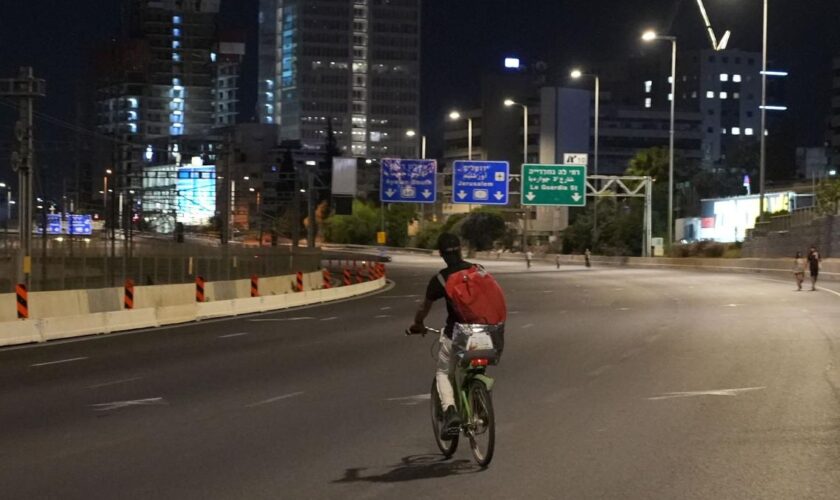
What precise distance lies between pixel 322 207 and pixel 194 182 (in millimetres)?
34286

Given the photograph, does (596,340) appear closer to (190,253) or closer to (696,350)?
(696,350)

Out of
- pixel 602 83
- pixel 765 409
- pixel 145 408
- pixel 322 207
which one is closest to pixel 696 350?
pixel 765 409

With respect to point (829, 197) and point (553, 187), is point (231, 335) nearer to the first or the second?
point (829, 197)

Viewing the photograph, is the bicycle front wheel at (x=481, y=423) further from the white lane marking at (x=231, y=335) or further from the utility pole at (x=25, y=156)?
the utility pole at (x=25, y=156)

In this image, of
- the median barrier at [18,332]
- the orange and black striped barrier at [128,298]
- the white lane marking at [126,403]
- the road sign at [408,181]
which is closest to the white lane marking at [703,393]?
the white lane marking at [126,403]

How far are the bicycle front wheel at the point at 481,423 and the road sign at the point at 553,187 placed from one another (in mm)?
59925

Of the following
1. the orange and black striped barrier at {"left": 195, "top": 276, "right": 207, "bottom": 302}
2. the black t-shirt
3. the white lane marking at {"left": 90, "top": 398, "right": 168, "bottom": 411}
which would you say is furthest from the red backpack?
the orange and black striped barrier at {"left": 195, "top": 276, "right": 207, "bottom": 302}

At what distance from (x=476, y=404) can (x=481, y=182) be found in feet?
193

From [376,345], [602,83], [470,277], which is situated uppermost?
[602,83]

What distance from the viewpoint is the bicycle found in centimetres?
882

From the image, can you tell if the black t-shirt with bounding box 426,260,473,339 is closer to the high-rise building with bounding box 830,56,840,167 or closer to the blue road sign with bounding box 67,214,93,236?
the blue road sign with bounding box 67,214,93,236

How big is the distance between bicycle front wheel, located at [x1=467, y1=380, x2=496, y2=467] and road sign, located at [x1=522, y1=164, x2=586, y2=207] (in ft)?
197

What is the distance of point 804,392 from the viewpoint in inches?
540

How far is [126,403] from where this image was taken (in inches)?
528
